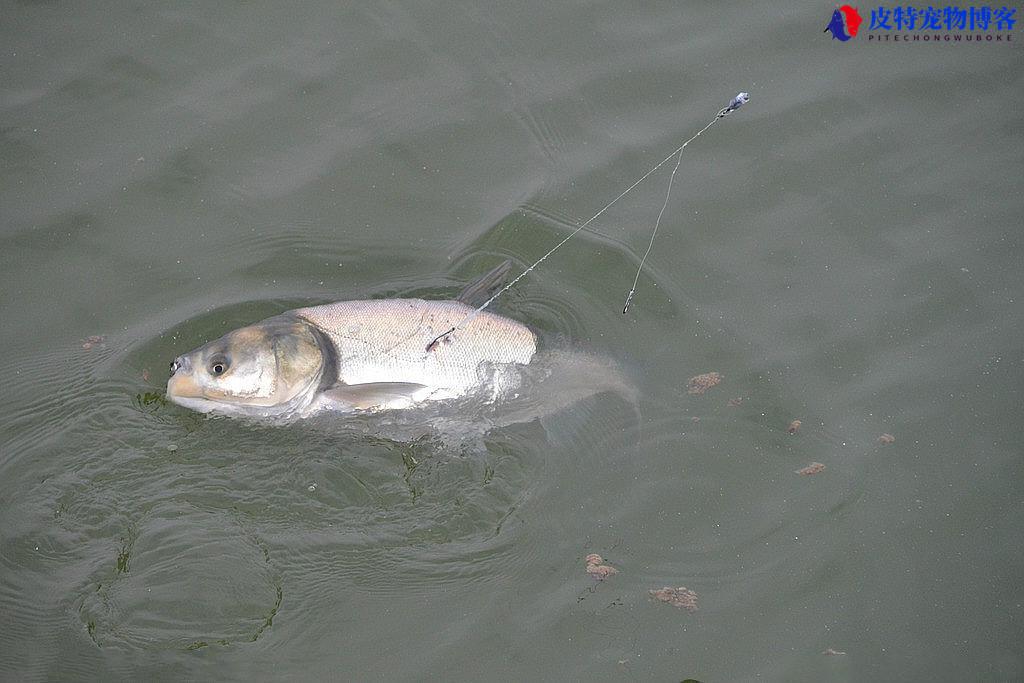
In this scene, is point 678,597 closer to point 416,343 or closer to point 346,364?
point 416,343

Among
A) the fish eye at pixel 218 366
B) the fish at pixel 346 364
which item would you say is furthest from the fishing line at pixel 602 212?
the fish eye at pixel 218 366

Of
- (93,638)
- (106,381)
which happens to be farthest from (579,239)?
(93,638)

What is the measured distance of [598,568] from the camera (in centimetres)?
435

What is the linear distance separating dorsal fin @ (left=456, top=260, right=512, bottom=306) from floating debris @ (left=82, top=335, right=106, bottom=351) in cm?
201

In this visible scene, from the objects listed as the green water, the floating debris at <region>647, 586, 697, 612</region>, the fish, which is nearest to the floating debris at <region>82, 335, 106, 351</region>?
the green water

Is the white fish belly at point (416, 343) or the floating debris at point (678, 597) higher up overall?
the white fish belly at point (416, 343)

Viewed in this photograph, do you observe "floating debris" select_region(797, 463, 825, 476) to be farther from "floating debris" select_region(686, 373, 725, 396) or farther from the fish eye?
the fish eye

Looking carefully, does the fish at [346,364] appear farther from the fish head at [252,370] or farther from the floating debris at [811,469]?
the floating debris at [811,469]

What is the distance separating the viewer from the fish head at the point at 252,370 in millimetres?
4527

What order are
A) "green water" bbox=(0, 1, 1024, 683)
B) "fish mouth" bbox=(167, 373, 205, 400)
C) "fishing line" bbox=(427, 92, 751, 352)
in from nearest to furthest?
"green water" bbox=(0, 1, 1024, 683) → "fish mouth" bbox=(167, 373, 205, 400) → "fishing line" bbox=(427, 92, 751, 352)

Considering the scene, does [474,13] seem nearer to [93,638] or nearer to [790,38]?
[790,38]

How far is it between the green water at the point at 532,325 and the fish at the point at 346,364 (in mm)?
211

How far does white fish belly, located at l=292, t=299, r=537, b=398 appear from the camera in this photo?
15.0 ft

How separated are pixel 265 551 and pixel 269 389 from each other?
0.82 metres
